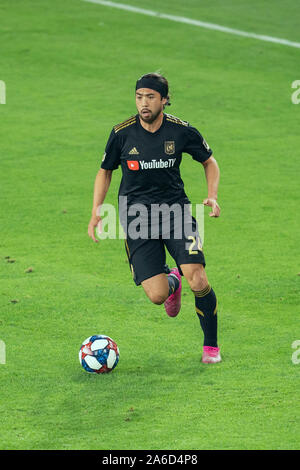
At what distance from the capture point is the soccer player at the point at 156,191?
795 centimetres

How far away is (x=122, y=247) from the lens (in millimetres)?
11875

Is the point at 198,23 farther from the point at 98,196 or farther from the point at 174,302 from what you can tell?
the point at 98,196

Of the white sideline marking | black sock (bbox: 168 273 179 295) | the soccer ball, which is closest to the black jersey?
black sock (bbox: 168 273 179 295)

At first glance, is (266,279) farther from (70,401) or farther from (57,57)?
(57,57)

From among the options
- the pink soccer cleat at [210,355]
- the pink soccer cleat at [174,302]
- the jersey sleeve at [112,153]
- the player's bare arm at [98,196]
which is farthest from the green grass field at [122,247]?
the player's bare arm at [98,196]

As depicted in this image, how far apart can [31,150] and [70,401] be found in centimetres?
915

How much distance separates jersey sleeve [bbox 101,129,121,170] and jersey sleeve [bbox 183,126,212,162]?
2.06ft

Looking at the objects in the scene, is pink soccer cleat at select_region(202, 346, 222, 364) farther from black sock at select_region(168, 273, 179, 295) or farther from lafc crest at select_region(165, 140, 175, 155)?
lafc crest at select_region(165, 140, 175, 155)

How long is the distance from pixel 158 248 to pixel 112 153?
0.98 m

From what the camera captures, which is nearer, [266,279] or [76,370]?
[76,370]

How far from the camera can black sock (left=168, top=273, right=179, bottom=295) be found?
28.2ft

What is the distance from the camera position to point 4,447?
648 centimetres

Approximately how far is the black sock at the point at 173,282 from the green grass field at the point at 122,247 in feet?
1.66
